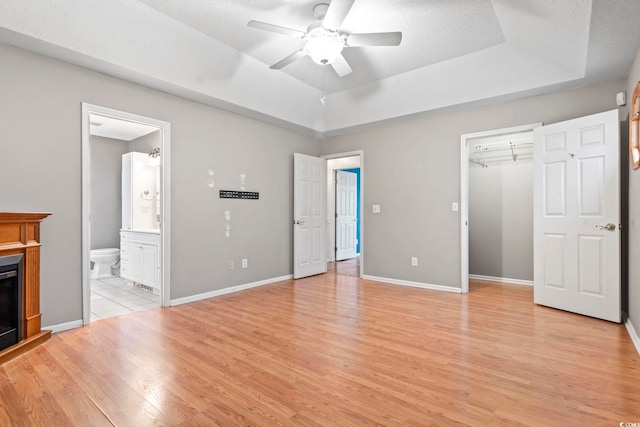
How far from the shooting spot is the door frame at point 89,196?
3162 mm

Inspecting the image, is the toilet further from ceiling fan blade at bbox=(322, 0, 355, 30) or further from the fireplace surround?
ceiling fan blade at bbox=(322, 0, 355, 30)

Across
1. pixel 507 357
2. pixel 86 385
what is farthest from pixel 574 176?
pixel 86 385

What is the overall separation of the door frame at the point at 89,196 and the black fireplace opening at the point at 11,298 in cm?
54

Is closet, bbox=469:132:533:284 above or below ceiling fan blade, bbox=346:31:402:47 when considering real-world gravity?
below

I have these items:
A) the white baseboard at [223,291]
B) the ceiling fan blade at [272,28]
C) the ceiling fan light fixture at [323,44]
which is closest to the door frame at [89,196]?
the white baseboard at [223,291]

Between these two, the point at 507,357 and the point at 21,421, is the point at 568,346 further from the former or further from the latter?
the point at 21,421

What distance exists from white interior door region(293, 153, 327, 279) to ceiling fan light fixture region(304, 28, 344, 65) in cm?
273

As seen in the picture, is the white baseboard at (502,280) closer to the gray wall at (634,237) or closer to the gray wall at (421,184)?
the gray wall at (421,184)

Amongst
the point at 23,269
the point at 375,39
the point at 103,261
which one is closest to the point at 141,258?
the point at 103,261

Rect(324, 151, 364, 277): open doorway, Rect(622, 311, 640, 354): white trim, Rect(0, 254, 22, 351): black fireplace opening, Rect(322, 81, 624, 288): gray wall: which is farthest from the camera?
Rect(324, 151, 364, 277): open doorway

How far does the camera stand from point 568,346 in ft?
8.71

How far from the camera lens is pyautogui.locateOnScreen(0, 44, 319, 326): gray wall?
2834 millimetres

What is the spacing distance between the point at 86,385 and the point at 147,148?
4.66 m

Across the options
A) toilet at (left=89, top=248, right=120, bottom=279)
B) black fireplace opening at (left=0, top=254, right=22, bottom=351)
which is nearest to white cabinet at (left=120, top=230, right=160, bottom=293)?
toilet at (left=89, top=248, right=120, bottom=279)
